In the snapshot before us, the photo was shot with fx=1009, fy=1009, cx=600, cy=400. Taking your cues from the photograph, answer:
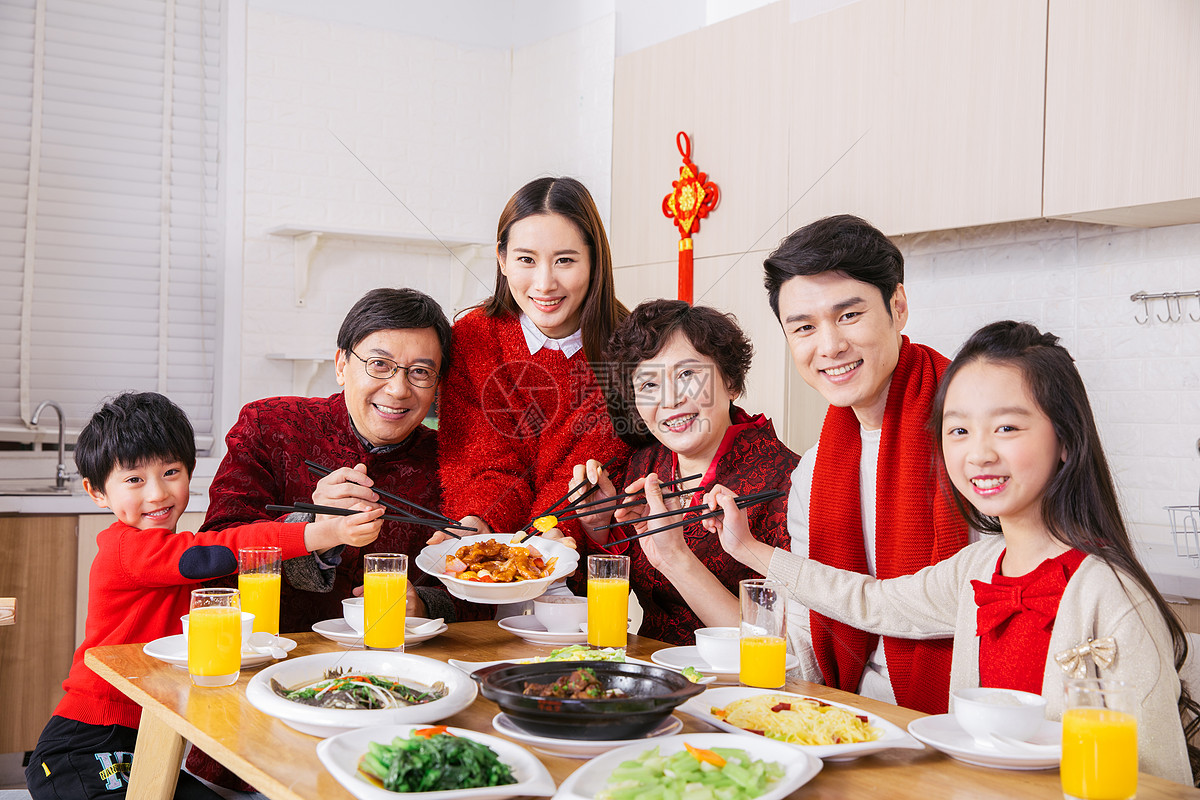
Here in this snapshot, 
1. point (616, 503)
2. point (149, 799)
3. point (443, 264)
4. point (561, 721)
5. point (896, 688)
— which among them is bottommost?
point (149, 799)

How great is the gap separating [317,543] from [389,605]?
14.6 inches

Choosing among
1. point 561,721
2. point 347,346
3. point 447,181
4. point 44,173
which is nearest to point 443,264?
point 447,181

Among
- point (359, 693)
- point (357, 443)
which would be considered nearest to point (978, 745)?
point (359, 693)

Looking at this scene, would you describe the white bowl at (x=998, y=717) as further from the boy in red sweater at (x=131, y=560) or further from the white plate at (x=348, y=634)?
the boy in red sweater at (x=131, y=560)

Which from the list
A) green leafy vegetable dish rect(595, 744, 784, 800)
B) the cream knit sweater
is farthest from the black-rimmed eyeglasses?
green leafy vegetable dish rect(595, 744, 784, 800)

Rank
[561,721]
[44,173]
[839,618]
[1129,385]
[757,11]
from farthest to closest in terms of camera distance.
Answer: [44,173]
[757,11]
[1129,385]
[839,618]
[561,721]

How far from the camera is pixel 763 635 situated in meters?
1.57

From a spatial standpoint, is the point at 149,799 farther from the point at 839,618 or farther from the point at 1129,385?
the point at 1129,385

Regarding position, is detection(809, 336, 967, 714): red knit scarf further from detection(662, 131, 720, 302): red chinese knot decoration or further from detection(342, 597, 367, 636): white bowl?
detection(662, 131, 720, 302): red chinese knot decoration

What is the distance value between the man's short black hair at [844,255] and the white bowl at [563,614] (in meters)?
0.76

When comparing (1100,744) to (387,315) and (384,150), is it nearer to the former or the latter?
(387,315)

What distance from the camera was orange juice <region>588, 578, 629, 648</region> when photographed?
1.82 meters

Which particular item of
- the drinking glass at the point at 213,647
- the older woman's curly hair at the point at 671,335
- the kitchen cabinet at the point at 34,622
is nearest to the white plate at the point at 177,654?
the drinking glass at the point at 213,647

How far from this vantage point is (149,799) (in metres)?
1.68
